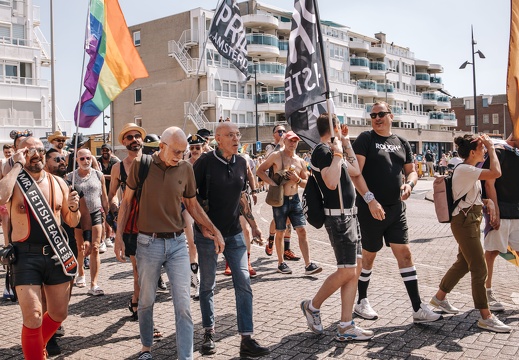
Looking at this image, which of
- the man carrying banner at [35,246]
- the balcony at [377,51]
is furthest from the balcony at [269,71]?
the man carrying banner at [35,246]

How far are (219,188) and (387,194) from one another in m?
1.72

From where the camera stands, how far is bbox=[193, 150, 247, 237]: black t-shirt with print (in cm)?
525

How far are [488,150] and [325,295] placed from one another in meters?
2.27

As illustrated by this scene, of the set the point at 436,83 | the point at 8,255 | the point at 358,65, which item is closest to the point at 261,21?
the point at 358,65

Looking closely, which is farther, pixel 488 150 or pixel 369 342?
pixel 488 150

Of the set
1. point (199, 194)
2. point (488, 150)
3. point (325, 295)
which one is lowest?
point (325, 295)

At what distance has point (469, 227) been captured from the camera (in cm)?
564

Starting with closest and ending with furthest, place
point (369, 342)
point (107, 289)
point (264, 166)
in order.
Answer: point (369, 342) < point (107, 289) < point (264, 166)

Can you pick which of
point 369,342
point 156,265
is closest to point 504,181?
point 369,342

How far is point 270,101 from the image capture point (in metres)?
55.8

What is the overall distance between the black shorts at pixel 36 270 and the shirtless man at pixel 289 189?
4137mm

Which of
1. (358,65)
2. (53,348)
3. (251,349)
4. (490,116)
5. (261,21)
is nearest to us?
(251,349)

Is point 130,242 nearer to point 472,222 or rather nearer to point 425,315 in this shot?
point 425,315

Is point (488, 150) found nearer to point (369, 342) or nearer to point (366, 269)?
point (366, 269)
